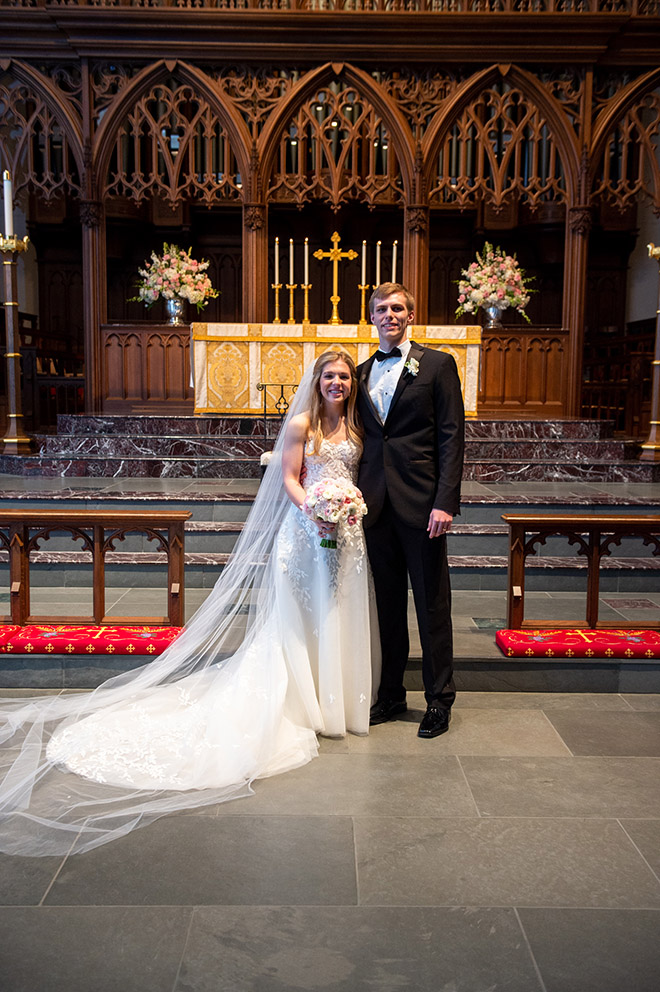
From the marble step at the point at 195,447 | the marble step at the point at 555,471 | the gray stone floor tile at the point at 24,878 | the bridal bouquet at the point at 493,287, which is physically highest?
the bridal bouquet at the point at 493,287

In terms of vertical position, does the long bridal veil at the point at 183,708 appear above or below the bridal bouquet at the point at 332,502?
below

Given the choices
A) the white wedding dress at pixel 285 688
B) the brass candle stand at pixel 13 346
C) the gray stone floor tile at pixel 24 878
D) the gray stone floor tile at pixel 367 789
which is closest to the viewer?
the gray stone floor tile at pixel 24 878

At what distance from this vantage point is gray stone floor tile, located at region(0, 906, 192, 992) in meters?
2.04

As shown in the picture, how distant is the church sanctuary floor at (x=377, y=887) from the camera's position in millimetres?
2090

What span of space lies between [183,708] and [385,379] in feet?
5.14

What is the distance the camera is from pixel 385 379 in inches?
141

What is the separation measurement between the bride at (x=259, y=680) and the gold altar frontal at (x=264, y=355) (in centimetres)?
537

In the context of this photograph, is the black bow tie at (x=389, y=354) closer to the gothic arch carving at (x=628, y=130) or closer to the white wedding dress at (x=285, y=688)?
the white wedding dress at (x=285, y=688)

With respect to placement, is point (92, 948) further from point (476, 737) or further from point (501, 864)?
point (476, 737)

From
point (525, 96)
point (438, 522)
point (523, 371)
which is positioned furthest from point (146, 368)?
point (438, 522)

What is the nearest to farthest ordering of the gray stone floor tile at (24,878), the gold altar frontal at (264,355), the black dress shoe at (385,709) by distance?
the gray stone floor tile at (24,878), the black dress shoe at (385,709), the gold altar frontal at (264,355)

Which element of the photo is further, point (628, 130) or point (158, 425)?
point (628, 130)

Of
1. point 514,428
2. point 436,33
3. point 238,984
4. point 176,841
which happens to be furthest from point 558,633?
point 436,33

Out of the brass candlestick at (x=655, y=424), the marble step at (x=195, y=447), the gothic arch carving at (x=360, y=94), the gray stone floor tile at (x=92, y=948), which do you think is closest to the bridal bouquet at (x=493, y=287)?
the gothic arch carving at (x=360, y=94)
